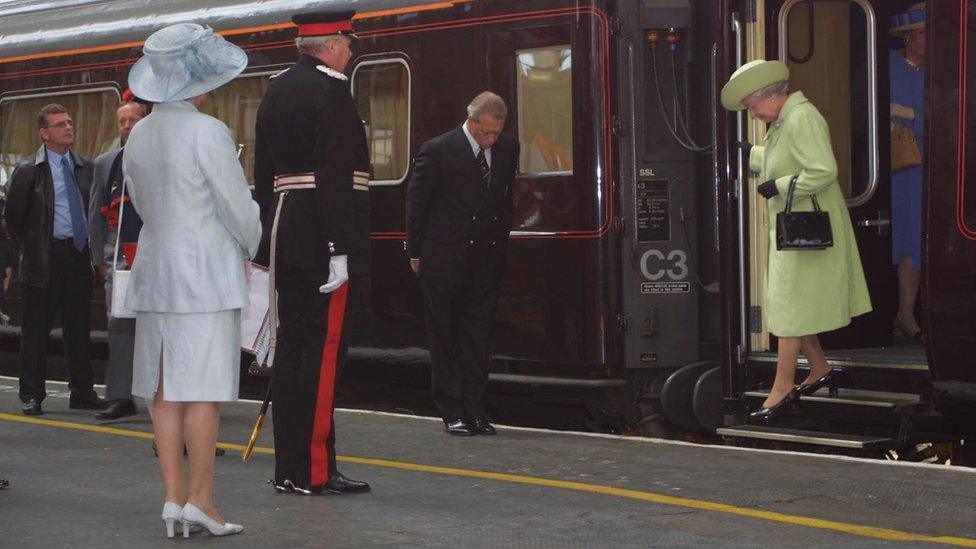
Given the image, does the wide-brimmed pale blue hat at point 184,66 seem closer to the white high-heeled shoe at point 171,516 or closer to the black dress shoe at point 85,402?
the white high-heeled shoe at point 171,516

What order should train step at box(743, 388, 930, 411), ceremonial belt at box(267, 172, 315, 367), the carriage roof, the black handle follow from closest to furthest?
ceremonial belt at box(267, 172, 315, 367)
train step at box(743, 388, 930, 411)
the black handle
the carriage roof

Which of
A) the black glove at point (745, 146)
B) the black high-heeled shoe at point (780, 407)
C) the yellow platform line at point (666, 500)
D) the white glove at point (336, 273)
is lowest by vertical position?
the yellow platform line at point (666, 500)

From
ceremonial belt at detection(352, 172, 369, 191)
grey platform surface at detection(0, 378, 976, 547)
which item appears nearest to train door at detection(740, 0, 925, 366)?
grey platform surface at detection(0, 378, 976, 547)

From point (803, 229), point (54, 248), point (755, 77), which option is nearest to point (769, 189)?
point (803, 229)

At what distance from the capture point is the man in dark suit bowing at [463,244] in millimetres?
9219

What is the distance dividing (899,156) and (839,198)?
169 cm

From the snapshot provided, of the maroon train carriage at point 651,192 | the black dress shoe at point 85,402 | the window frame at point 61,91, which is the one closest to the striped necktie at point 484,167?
the maroon train carriage at point 651,192

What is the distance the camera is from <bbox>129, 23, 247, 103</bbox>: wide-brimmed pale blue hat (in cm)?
636

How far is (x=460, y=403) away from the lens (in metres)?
9.33

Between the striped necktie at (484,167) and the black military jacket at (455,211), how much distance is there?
0.07 feet

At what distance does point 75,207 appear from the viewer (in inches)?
423

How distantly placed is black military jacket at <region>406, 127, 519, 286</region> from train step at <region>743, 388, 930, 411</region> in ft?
5.42

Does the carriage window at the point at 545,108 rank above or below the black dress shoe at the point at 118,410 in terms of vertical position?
above

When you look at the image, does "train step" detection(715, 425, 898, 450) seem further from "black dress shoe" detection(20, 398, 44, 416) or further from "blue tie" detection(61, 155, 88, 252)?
"blue tie" detection(61, 155, 88, 252)
